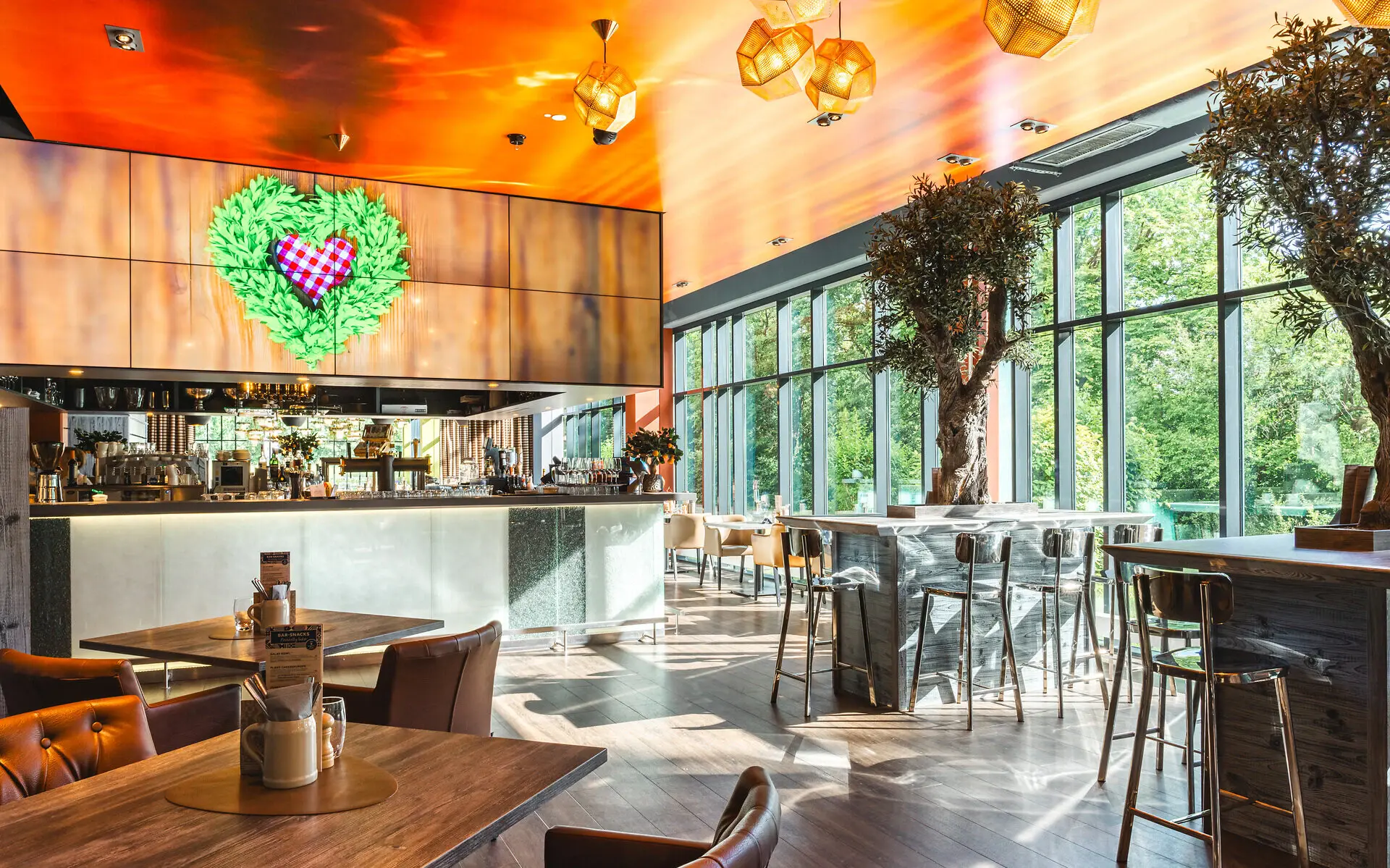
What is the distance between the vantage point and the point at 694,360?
1515cm

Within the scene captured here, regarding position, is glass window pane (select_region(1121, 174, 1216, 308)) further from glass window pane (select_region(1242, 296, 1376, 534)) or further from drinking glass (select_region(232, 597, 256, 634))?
drinking glass (select_region(232, 597, 256, 634))

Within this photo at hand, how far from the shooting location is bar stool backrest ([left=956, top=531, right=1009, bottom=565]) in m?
5.19

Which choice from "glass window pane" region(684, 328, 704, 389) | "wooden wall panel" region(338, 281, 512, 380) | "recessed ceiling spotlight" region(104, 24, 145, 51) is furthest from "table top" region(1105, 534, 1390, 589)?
"glass window pane" region(684, 328, 704, 389)

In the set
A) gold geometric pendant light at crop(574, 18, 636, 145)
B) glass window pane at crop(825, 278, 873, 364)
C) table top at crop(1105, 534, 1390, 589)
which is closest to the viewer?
table top at crop(1105, 534, 1390, 589)

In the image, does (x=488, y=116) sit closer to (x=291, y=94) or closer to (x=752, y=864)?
(x=291, y=94)

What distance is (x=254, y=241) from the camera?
674cm

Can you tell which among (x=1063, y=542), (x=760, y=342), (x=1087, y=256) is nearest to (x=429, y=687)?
(x=1063, y=542)

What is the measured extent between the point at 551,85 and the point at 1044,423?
203 inches

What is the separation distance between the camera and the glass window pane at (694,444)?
14.8 m

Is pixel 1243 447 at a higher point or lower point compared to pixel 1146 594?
higher

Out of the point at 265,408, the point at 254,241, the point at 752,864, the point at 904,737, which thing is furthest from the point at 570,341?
the point at 752,864

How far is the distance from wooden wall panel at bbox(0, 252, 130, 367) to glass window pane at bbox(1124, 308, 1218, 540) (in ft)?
24.4

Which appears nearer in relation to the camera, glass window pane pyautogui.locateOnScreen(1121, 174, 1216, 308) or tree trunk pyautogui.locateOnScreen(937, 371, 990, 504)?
tree trunk pyautogui.locateOnScreen(937, 371, 990, 504)

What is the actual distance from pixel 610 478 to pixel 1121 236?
15.1ft
